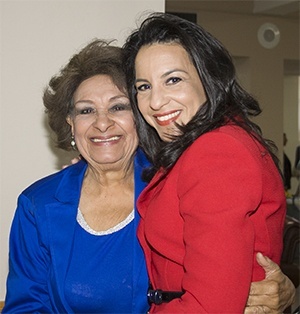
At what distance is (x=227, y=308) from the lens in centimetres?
123

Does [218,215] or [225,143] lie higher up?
[225,143]

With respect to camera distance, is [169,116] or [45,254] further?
[45,254]

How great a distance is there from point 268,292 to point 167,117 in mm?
580

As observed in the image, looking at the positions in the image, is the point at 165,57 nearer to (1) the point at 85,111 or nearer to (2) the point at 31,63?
(1) the point at 85,111

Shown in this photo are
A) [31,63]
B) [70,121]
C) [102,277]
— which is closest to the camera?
[102,277]

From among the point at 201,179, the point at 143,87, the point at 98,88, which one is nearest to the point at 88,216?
the point at 98,88

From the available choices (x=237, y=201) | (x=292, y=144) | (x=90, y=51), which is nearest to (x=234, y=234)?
(x=237, y=201)

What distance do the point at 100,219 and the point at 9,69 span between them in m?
0.90

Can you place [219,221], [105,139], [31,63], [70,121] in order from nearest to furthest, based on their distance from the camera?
[219,221] < [105,139] < [70,121] < [31,63]

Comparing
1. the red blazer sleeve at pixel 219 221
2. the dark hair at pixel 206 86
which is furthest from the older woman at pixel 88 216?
the red blazer sleeve at pixel 219 221

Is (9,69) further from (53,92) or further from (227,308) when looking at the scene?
(227,308)

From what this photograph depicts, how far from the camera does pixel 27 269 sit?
1934 mm

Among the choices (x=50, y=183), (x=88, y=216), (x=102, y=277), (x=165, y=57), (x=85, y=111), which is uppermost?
(x=165, y=57)

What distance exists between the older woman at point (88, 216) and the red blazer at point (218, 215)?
0.54m
